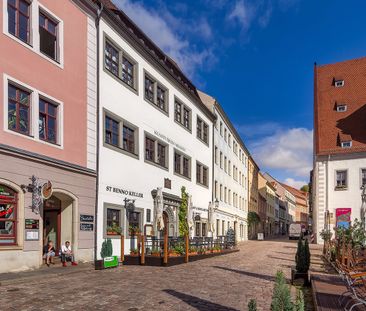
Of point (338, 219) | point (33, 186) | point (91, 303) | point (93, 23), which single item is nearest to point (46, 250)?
point (33, 186)

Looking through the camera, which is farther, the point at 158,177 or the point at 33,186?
the point at 158,177

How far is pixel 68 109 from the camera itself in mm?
16828

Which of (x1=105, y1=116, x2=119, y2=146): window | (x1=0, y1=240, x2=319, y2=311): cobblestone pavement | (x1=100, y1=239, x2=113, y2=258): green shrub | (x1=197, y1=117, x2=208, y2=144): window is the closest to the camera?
(x1=0, y1=240, x2=319, y2=311): cobblestone pavement

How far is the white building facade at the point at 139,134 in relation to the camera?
19.4 meters

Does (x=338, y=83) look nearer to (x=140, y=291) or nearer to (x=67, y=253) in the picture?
(x=67, y=253)

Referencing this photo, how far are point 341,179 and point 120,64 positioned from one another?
25.5 meters

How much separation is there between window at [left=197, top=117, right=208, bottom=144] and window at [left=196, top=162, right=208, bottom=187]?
2.25 meters

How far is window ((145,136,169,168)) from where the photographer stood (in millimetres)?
23969

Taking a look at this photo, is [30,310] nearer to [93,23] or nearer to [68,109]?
[68,109]

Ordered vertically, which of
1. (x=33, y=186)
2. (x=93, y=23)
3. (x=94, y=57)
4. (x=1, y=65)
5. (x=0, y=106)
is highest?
(x=93, y=23)

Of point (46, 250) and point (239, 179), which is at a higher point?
point (239, 179)

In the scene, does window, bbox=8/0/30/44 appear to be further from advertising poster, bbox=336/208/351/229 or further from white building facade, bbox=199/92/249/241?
advertising poster, bbox=336/208/351/229

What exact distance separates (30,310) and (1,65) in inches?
336

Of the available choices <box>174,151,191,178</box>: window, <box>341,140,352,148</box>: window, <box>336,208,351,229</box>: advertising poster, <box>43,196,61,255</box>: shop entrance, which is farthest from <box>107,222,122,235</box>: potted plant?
<box>341,140,352,148</box>: window
